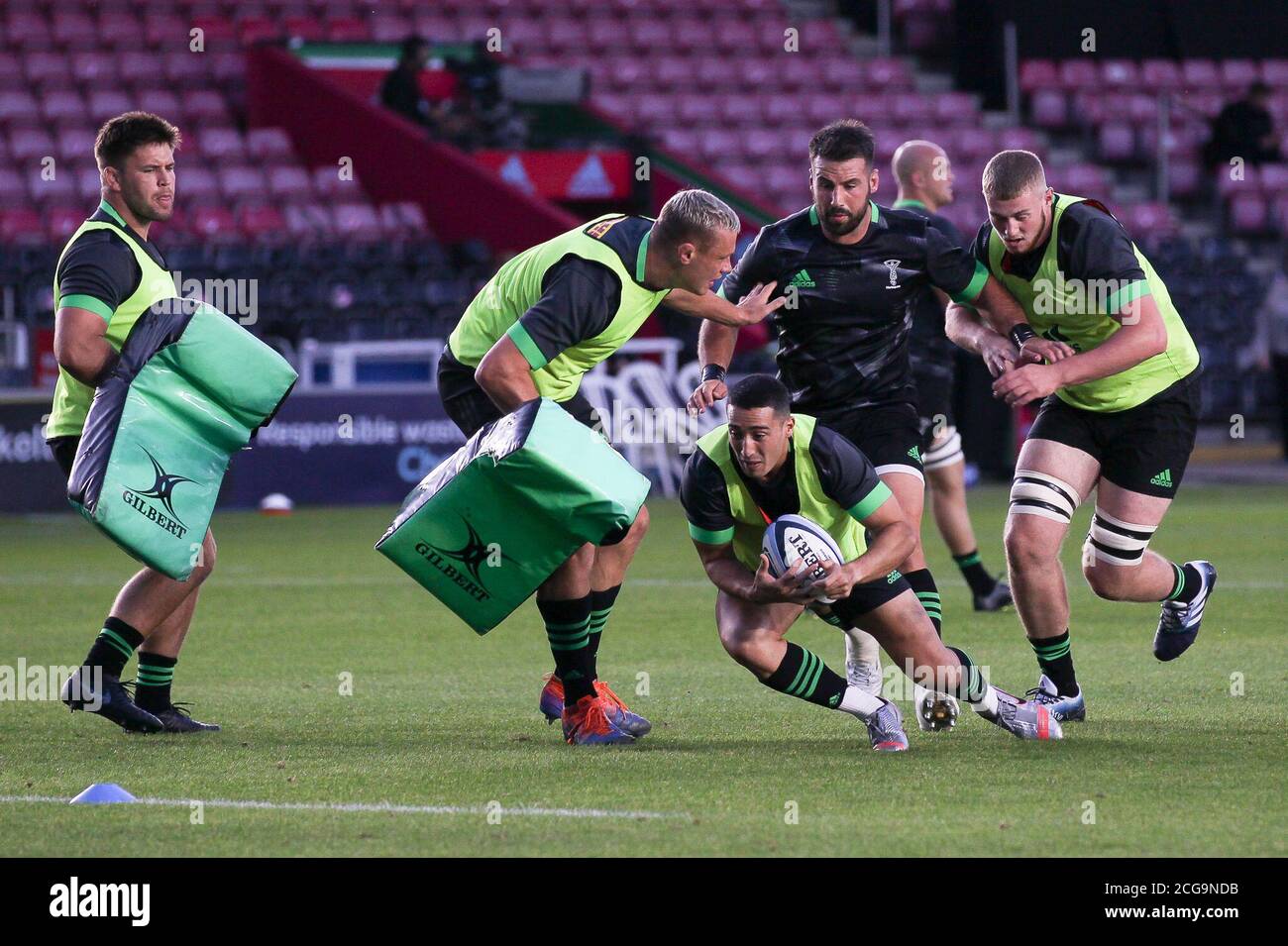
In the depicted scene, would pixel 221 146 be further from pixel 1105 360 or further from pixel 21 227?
pixel 1105 360

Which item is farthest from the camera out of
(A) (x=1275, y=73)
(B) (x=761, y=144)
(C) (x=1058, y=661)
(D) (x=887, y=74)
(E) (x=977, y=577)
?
(A) (x=1275, y=73)

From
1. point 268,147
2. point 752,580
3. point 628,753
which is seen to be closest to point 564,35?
point 268,147

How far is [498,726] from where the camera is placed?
705 centimetres

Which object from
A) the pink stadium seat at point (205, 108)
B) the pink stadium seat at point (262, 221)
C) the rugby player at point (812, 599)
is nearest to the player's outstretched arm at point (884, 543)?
the rugby player at point (812, 599)

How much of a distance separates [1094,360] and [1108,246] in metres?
0.40

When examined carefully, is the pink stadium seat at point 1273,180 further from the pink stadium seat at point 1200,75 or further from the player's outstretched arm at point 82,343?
the player's outstretched arm at point 82,343

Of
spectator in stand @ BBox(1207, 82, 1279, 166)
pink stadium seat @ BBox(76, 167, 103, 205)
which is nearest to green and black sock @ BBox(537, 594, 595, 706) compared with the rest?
pink stadium seat @ BBox(76, 167, 103, 205)

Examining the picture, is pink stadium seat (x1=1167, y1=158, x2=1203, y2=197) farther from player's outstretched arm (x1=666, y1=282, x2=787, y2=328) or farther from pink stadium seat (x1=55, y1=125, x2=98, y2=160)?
player's outstretched arm (x1=666, y1=282, x2=787, y2=328)

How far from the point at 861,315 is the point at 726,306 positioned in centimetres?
54

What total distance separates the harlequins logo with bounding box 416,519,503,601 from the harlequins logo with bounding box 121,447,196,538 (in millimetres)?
806

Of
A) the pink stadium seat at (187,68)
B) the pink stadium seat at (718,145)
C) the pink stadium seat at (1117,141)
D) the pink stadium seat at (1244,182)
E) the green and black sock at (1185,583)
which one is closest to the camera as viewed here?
the green and black sock at (1185,583)

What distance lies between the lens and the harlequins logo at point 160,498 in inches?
252

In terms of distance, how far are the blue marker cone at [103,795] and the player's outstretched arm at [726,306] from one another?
2543mm

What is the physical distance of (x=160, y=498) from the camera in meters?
6.49
